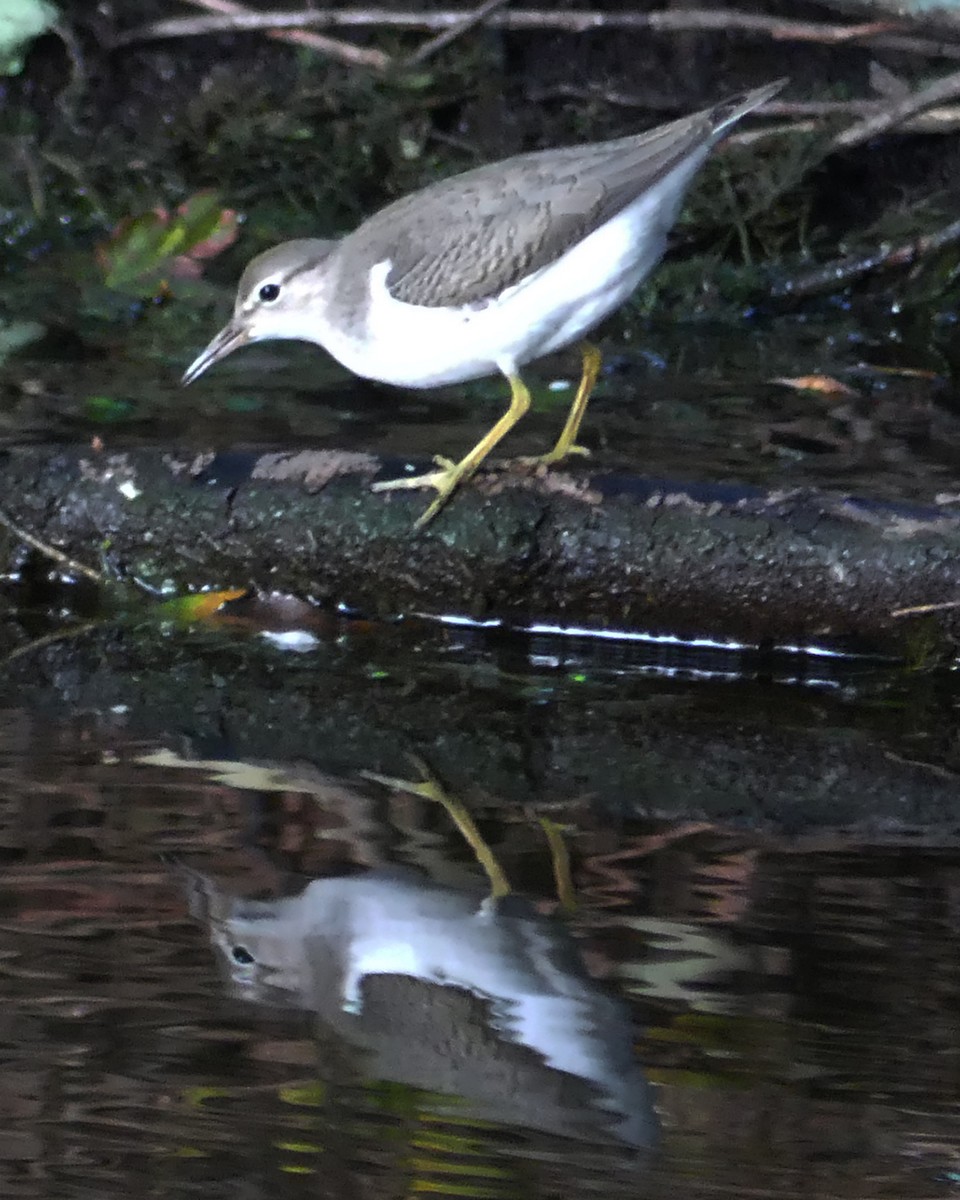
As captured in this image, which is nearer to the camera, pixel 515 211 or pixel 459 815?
pixel 459 815

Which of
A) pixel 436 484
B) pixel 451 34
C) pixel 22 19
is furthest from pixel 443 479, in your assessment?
pixel 22 19

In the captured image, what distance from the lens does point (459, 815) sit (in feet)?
11.6

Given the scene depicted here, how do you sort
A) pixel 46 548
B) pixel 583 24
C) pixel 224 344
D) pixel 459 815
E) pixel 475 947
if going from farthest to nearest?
pixel 583 24 → pixel 224 344 → pixel 46 548 → pixel 459 815 → pixel 475 947

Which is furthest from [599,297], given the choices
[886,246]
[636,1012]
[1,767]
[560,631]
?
[886,246]

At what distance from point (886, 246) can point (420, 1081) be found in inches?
233

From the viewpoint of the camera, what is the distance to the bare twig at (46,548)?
4.81 meters

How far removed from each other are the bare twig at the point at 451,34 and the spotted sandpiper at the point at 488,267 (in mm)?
3588

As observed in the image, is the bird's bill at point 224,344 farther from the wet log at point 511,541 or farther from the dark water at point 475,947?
the dark water at point 475,947

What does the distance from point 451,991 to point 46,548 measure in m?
2.40

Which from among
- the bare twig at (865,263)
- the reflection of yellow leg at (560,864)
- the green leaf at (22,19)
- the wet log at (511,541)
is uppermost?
the green leaf at (22,19)

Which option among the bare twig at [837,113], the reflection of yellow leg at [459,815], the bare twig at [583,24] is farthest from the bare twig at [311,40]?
the reflection of yellow leg at [459,815]

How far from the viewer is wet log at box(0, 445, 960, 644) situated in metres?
4.32

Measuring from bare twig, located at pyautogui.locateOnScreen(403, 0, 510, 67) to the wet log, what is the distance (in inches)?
162

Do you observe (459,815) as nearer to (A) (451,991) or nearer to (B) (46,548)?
(A) (451,991)
